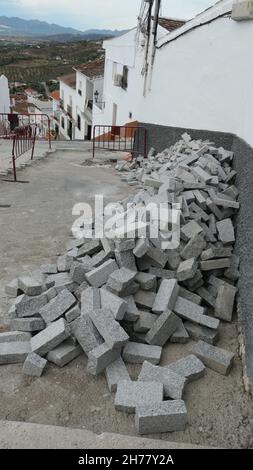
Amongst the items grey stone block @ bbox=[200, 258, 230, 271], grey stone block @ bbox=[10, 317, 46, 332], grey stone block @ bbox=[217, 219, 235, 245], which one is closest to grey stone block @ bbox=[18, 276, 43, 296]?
grey stone block @ bbox=[10, 317, 46, 332]

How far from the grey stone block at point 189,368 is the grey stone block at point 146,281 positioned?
0.90 meters

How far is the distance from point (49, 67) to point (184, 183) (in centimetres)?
8570

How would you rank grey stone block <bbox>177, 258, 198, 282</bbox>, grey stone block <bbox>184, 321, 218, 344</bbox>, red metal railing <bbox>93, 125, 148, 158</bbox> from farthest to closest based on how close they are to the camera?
1. red metal railing <bbox>93, 125, 148, 158</bbox>
2. grey stone block <bbox>177, 258, 198, 282</bbox>
3. grey stone block <bbox>184, 321, 218, 344</bbox>

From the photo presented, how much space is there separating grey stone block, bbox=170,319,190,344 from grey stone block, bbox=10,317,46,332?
4.47 feet

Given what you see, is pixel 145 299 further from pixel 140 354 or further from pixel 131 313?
pixel 140 354

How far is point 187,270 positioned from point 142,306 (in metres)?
0.67

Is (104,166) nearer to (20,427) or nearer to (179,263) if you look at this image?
(179,263)

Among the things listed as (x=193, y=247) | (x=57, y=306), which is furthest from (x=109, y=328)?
(x=193, y=247)

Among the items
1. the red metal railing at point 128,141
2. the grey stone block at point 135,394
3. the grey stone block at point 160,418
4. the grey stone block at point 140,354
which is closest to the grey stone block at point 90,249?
the grey stone block at point 140,354

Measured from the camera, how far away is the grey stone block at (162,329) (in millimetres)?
3900

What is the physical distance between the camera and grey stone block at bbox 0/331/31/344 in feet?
12.6

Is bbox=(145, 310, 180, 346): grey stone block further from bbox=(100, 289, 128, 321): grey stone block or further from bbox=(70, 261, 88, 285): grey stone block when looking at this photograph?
bbox=(70, 261, 88, 285): grey stone block

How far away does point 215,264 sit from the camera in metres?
4.68

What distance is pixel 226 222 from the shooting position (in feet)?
17.1
